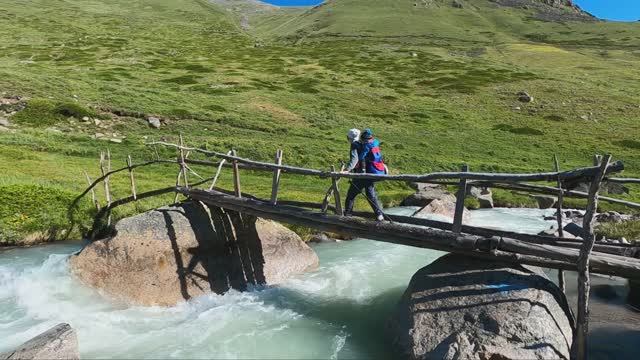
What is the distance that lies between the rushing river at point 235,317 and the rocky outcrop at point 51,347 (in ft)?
4.73

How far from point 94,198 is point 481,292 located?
16.9 metres

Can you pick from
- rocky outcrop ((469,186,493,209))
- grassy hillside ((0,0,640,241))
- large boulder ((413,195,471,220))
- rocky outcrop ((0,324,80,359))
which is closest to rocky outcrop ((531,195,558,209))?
rocky outcrop ((469,186,493,209))

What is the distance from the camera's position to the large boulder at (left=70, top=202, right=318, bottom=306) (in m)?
15.9

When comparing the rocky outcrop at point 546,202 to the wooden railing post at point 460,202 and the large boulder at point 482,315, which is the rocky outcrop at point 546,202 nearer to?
the large boulder at point 482,315

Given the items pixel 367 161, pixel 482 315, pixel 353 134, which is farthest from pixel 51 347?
pixel 367 161

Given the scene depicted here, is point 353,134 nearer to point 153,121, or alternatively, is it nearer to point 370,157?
point 370,157

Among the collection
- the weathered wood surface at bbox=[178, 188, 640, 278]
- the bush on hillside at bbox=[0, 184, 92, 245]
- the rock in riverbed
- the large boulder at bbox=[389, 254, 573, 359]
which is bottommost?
the rock in riverbed

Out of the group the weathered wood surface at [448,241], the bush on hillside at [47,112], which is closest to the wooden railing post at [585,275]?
the weathered wood surface at [448,241]

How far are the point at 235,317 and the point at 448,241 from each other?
20.9 feet

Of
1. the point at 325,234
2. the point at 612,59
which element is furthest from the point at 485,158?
the point at 612,59

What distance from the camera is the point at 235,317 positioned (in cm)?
1505

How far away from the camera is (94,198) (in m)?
22.4

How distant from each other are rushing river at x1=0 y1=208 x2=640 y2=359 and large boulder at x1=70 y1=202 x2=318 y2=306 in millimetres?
434

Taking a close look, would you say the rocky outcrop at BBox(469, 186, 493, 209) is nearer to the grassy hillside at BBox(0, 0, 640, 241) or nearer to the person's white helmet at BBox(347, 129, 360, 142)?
the grassy hillside at BBox(0, 0, 640, 241)
